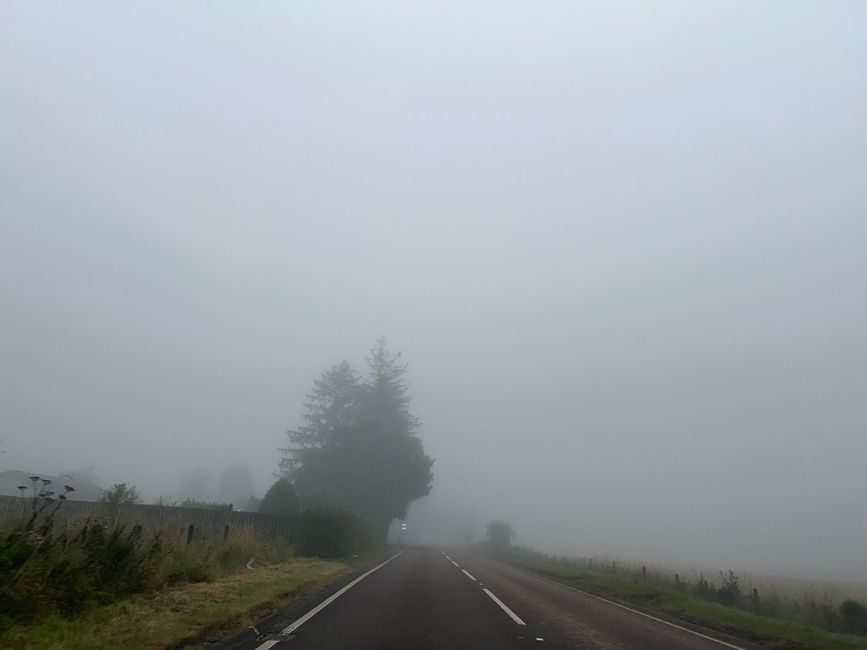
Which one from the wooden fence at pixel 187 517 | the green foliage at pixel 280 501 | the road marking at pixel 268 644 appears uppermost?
the green foliage at pixel 280 501

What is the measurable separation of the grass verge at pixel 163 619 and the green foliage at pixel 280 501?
18743 mm

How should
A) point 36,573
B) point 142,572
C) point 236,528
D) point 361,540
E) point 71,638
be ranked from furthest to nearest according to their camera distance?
point 361,540, point 236,528, point 142,572, point 36,573, point 71,638

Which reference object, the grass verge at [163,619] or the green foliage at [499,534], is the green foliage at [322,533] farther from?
the green foliage at [499,534]

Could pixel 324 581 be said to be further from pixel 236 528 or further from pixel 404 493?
pixel 404 493

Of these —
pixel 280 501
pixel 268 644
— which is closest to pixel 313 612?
pixel 268 644

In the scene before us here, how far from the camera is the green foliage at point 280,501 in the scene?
3281cm

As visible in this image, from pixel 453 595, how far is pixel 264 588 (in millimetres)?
5122

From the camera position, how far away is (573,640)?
33.8 feet

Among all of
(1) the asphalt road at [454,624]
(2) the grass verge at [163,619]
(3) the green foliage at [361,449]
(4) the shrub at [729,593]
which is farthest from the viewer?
(3) the green foliage at [361,449]

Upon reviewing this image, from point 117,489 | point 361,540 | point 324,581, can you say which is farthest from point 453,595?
point 361,540

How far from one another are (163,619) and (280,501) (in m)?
25.1

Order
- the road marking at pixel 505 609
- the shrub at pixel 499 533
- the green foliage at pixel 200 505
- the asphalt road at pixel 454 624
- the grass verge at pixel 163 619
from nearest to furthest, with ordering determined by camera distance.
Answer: the grass verge at pixel 163 619, the asphalt road at pixel 454 624, the road marking at pixel 505 609, the green foliage at pixel 200 505, the shrub at pixel 499 533

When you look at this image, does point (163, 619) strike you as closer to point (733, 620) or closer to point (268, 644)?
point (268, 644)

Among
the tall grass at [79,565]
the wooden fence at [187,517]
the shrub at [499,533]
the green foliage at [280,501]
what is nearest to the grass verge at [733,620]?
the tall grass at [79,565]
